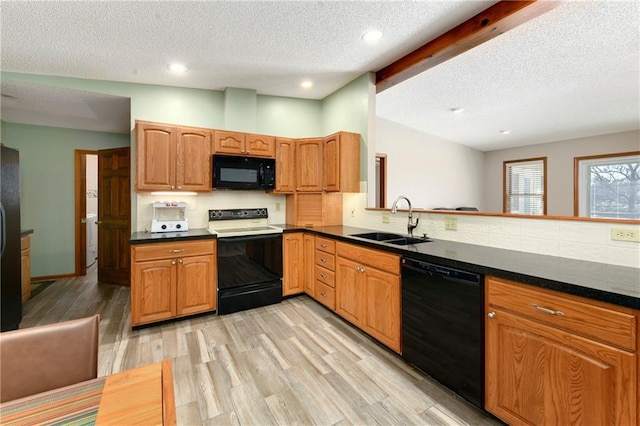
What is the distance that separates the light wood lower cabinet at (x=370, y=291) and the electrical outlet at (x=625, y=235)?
1204 mm

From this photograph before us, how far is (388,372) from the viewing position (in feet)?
6.73

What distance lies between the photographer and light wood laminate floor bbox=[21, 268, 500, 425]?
167cm

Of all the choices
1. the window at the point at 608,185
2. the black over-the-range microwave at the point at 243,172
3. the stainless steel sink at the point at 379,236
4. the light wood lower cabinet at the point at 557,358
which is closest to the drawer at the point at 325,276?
the stainless steel sink at the point at 379,236

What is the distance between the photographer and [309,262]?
343 cm

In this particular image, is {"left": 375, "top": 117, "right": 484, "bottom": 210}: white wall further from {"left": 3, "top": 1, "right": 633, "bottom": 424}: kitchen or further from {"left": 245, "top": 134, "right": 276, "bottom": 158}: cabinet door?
{"left": 245, "top": 134, "right": 276, "bottom": 158}: cabinet door

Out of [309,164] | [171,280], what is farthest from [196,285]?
[309,164]

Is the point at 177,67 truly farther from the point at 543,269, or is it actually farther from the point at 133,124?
the point at 543,269

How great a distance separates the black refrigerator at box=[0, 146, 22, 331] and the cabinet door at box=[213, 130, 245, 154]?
1.76 metres

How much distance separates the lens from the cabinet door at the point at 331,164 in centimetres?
337

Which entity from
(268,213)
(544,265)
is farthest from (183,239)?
(544,265)

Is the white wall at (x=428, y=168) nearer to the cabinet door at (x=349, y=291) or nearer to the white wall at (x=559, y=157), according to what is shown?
the white wall at (x=559, y=157)

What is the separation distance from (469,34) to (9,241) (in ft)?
14.3

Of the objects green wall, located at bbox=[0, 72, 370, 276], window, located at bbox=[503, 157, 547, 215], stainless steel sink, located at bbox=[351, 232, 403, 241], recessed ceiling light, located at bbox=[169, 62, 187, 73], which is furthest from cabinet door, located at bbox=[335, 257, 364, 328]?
window, located at bbox=[503, 157, 547, 215]

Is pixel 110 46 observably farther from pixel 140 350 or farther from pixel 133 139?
pixel 140 350
